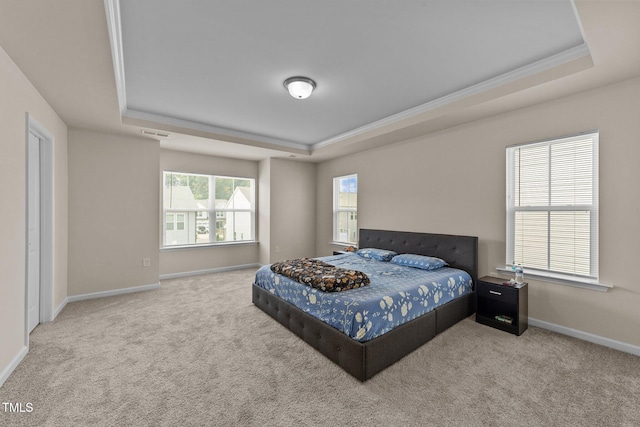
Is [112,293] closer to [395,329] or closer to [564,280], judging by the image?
[395,329]

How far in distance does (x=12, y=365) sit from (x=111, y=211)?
2447 mm

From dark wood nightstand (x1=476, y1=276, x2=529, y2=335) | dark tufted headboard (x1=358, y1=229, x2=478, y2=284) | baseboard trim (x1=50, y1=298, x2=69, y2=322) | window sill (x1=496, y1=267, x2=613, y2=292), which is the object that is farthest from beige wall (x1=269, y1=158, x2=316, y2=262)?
window sill (x1=496, y1=267, x2=613, y2=292)

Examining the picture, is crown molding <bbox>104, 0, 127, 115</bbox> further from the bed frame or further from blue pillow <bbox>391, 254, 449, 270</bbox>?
blue pillow <bbox>391, 254, 449, 270</bbox>

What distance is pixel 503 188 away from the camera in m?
3.42

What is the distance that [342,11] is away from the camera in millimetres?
1923

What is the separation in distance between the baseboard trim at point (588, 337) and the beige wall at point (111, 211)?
5.36 metres

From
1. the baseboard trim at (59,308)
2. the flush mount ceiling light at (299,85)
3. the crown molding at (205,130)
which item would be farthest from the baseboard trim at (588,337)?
the baseboard trim at (59,308)

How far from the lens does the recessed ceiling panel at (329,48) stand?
192cm

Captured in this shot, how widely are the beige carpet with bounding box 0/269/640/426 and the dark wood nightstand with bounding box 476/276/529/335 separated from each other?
4.3 inches

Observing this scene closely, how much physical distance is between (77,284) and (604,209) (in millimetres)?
6402

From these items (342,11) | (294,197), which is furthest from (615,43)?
(294,197)

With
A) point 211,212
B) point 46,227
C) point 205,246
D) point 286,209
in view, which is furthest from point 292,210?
point 46,227

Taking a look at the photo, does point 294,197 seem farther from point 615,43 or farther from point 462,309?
point 615,43

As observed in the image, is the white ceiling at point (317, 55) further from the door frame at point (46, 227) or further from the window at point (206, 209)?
the window at point (206, 209)
